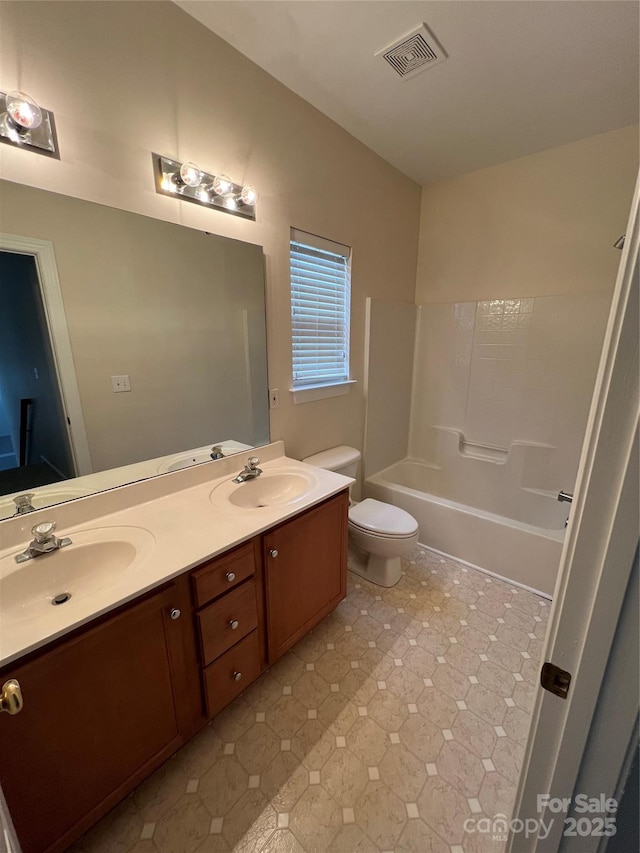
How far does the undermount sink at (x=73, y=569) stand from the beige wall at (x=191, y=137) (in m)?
0.94

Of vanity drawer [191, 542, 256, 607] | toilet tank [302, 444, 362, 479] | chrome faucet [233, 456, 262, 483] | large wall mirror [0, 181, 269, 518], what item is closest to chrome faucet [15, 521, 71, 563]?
large wall mirror [0, 181, 269, 518]

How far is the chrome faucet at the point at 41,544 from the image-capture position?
1.01 m

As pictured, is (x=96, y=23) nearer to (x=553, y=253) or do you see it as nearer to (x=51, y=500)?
(x=51, y=500)

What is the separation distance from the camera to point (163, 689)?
41.4 inches

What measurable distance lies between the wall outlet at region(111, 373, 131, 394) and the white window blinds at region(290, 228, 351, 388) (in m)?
0.89

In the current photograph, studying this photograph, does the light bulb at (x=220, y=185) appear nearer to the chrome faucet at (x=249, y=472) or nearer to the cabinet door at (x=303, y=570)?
the chrome faucet at (x=249, y=472)

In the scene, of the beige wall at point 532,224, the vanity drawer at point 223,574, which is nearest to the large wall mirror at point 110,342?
the vanity drawer at point 223,574

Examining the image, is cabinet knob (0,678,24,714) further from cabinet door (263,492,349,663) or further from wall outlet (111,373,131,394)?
wall outlet (111,373,131,394)

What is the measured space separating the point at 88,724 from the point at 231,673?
1.55 ft

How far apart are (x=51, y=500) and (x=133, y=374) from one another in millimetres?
525

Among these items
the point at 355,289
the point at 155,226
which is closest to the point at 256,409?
the point at 155,226

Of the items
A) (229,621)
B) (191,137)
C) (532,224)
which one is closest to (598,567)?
(229,621)

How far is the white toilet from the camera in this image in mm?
1918

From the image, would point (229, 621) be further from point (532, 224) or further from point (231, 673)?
point (532, 224)
